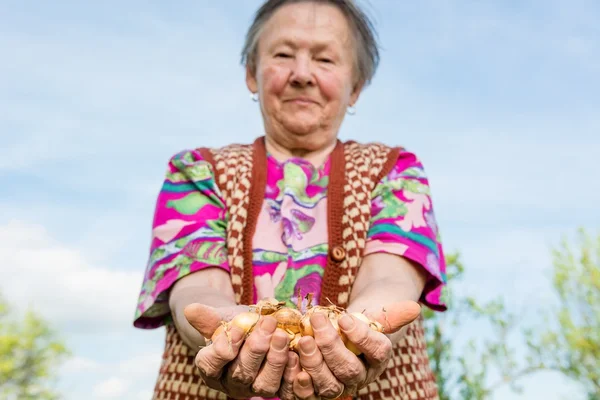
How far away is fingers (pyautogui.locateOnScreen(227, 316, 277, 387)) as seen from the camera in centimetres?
164

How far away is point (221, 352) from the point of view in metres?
1.66

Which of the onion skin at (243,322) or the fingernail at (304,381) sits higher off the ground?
the onion skin at (243,322)

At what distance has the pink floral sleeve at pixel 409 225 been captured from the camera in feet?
7.94

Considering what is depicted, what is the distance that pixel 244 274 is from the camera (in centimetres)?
Answer: 238

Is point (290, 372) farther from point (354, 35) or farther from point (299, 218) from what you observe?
point (354, 35)

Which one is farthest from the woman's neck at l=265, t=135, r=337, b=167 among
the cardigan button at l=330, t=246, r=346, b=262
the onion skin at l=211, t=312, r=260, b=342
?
the onion skin at l=211, t=312, r=260, b=342

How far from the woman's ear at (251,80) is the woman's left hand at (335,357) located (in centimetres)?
161

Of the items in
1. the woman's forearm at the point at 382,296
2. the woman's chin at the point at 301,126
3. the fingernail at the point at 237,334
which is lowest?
the fingernail at the point at 237,334

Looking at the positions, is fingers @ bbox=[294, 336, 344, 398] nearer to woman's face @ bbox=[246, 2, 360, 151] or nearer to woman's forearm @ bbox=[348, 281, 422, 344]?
woman's forearm @ bbox=[348, 281, 422, 344]

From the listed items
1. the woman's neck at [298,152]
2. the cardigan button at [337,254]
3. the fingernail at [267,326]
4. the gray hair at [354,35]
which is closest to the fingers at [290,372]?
the fingernail at [267,326]

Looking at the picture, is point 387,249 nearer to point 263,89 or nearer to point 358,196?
point 358,196

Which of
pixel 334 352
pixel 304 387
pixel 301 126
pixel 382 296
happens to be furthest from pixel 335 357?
pixel 301 126

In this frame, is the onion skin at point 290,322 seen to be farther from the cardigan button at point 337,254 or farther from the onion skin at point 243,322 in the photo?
the cardigan button at point 337,254

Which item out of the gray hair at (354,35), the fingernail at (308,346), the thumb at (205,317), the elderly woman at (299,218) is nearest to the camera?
the fingernail at (308,346)
